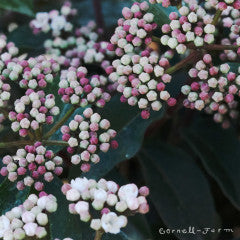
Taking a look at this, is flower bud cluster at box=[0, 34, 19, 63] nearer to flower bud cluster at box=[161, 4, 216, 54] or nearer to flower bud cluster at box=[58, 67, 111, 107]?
flower bud cluster at box=[58, 67, 111, 107]

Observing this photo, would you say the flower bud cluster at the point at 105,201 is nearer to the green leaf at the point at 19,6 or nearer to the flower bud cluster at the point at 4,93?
the flower bud cluster at the point at 4,93

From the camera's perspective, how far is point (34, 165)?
0.97m

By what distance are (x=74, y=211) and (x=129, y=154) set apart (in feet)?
0.78

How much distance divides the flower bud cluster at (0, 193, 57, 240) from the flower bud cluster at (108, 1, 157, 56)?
339 millimetres

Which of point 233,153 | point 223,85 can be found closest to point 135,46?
point 223,85

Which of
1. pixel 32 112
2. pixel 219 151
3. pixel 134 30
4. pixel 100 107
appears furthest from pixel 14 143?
pixel 219 151

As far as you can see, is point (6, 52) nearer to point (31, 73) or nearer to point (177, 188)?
point (31, 73)

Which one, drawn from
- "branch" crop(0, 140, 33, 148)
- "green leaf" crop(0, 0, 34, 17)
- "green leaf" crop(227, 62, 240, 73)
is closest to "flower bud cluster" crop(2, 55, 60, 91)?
"branch" crop(0, 140, 33, 148)

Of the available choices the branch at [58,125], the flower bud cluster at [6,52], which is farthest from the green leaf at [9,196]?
the flower bud cluster at [6,52]

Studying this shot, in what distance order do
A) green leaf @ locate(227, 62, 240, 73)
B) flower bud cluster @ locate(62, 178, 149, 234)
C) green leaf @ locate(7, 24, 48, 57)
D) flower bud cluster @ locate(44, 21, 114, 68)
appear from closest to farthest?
flower bud cluster @ locate(62, 178, 149, 234) → green leaf @ locate(227, 62, 240, 73) → flower bud cluster @ locate(44, 21, 114, 68) → green leaf @ locate(7, 24, 48, 57)

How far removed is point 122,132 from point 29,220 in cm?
35

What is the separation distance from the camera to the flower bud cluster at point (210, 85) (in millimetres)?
999

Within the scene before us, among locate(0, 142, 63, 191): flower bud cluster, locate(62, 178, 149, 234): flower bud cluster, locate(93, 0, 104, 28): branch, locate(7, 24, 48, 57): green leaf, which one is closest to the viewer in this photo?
locate(62, 178, 149, 234): flower bud cluster

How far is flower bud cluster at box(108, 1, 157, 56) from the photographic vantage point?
104 centimetres
